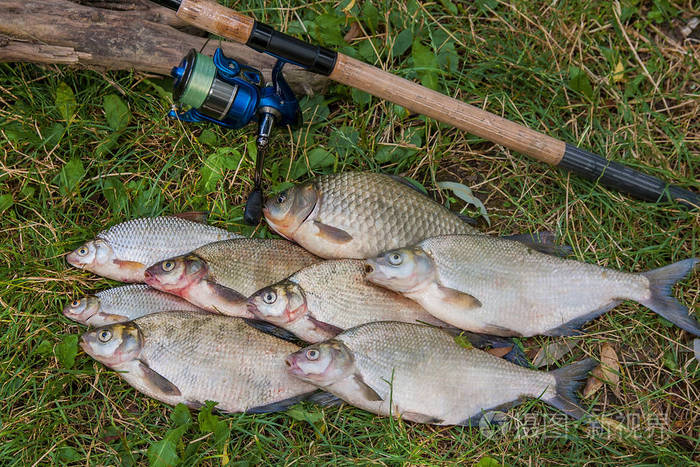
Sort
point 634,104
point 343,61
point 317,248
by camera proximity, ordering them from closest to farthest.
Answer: point 343,61 < point 317,248 < point 634,104

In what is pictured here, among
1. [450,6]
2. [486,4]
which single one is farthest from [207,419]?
[486,4]

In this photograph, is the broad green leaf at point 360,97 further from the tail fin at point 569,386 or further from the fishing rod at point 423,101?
the tail fin at point 569,386

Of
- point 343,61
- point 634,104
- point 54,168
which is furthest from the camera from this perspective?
point 634,104

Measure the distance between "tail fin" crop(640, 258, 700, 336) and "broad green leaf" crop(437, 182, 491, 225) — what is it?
92 centimetres

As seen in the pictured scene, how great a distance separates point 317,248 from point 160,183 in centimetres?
110

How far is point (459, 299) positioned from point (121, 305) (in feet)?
5.98

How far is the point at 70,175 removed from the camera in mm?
3469

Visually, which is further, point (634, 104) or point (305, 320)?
point (634, 104)

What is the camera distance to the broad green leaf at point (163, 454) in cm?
291

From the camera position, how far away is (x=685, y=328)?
3.12 m

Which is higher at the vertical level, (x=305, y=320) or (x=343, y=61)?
(x=343, y=61)

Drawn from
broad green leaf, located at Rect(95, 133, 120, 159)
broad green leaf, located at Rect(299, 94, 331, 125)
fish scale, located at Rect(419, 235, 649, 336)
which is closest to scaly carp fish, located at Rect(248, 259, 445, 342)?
fish scale, located at Rect(419, 235, 649, 336)

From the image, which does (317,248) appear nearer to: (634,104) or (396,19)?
(396,19)

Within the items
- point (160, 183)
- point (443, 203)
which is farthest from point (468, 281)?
point (160, 183)
